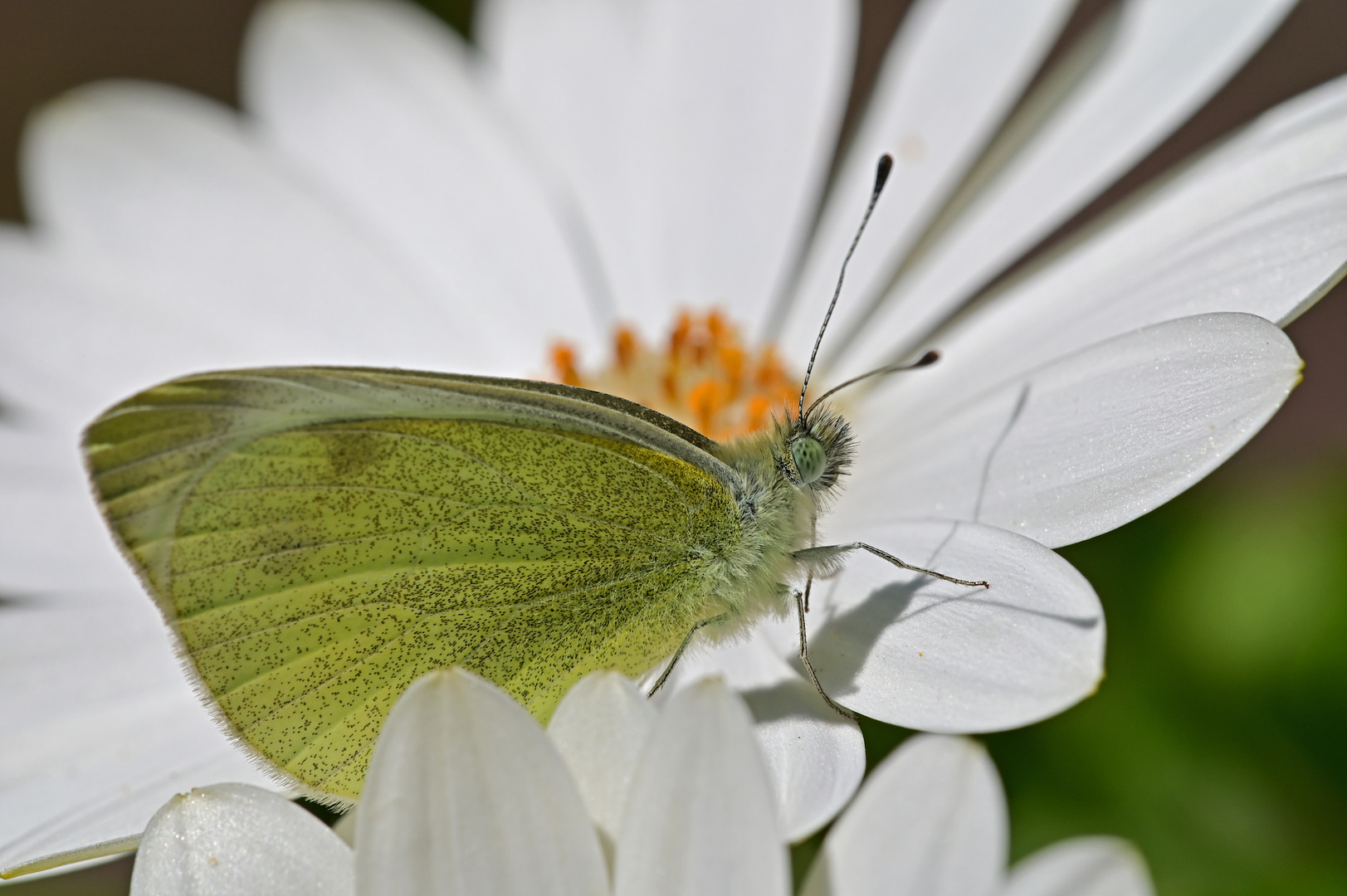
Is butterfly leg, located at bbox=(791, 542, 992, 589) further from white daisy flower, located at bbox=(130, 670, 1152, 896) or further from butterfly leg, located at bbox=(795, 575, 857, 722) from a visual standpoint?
white daisy flower, located at bbox=(130, 670, 1152, 896)

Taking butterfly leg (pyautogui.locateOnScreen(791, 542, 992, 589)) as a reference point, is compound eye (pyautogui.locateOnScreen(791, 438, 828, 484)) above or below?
above

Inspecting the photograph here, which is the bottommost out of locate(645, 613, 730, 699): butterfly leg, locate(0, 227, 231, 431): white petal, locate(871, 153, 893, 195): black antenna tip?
locate(0, 227, 231, 431): white petal

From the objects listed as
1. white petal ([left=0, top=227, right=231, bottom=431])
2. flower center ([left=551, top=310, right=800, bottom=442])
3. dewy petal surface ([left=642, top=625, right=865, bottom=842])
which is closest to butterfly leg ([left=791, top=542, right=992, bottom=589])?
dewy petal surface ([left=642, top=625, right=865, bottom=842])

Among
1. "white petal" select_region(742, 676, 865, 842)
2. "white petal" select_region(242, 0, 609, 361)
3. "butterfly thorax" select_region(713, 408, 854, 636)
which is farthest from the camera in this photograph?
"white petal" select_region(242, 0, 609, 361)

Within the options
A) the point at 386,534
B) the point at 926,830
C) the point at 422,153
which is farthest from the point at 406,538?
the point at 422,153

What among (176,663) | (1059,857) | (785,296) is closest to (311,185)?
(785,296)

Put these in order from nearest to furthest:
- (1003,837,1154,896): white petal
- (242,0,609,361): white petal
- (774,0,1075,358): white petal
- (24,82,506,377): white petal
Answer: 1. (1003,837,1154,896): white petal
2. (774,0,1075,358): white petal
3. (24,82,506,377): white petal
4. (242,0,609,361): white petal

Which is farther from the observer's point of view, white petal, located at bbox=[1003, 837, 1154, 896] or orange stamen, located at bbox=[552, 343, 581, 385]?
orange stamen, located at bbox=[552, 343, 581, 385]
